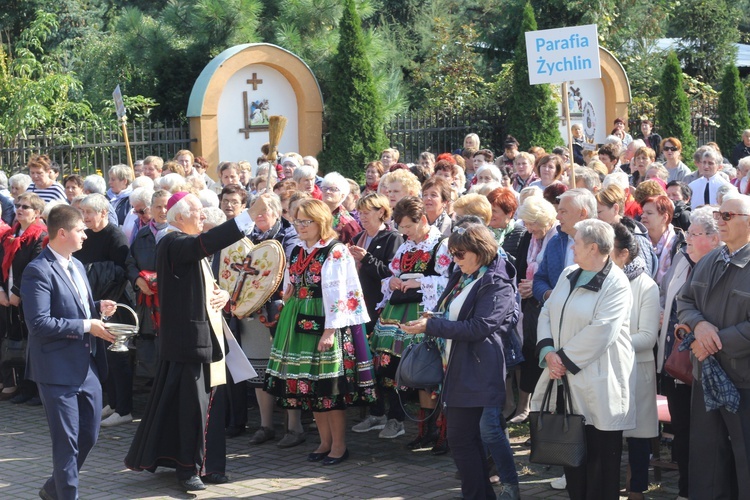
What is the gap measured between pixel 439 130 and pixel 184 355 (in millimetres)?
15285

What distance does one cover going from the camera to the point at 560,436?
5730 millimetres

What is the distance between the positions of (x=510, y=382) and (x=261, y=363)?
1.99 meters

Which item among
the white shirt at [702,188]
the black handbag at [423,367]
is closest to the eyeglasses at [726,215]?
the black handbag at [423,367]

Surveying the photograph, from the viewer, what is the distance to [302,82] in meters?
20.0

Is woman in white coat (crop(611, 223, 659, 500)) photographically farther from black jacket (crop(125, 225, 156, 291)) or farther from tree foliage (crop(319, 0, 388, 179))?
tree foliage (crop(319, 0, 388, 179))

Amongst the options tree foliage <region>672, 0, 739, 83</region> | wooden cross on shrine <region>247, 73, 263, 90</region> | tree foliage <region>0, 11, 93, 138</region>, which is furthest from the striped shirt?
tree foliage <region>672, 0, 739, 83</region>

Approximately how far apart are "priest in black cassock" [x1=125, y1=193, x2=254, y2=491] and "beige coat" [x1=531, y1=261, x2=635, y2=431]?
2.23 metres

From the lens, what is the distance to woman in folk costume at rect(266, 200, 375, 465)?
712cm

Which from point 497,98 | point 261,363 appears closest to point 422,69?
point 497,98

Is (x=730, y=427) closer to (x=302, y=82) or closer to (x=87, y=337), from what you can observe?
(x=87, y=337)

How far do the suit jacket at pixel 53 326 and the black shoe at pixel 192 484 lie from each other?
107 centimetres

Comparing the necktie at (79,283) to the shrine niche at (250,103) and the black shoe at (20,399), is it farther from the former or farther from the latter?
the shrine niche at (250,103)

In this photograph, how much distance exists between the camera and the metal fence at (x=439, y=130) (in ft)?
69.3

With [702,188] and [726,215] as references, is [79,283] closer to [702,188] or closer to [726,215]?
[726,215]
